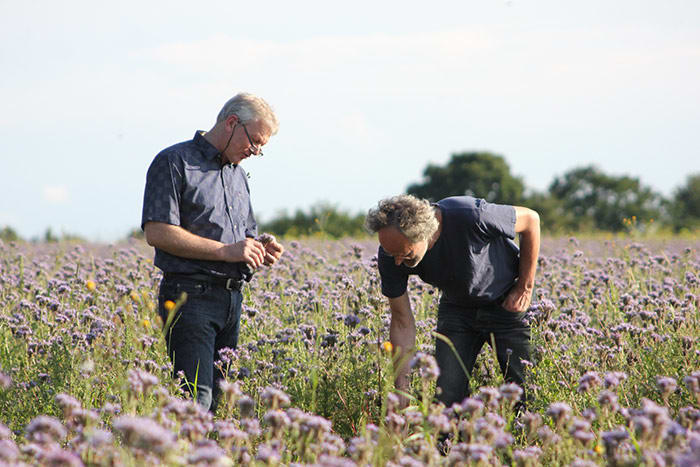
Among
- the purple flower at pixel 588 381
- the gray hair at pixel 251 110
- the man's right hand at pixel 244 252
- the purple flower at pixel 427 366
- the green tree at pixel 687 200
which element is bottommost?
the green tree at pixel 687 200

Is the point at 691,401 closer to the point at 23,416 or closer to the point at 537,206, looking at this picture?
the point at 23,416

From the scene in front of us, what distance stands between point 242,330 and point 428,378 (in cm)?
294

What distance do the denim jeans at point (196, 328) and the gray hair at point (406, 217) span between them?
1013mm

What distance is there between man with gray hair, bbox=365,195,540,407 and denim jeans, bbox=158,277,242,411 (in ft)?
3.34

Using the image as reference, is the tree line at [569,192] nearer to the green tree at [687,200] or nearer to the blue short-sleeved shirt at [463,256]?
the green tree at [687,200]

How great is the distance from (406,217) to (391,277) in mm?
658

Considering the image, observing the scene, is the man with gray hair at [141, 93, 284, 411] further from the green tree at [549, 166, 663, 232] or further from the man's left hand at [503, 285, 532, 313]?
the green tree at [549, 166, 663, 232]

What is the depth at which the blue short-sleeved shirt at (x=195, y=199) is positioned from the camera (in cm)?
438

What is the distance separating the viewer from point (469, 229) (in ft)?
15.4

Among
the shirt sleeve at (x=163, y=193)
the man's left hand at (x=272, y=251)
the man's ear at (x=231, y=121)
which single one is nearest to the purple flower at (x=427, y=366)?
the man's left hand at (x=272, y=251)

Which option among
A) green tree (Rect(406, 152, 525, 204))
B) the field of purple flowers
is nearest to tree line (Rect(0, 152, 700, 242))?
green tree (Rect(406, 152, 525, 204))

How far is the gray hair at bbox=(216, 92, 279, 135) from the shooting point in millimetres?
4477

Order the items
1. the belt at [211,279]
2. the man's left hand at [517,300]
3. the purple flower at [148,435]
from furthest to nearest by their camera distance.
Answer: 1. the man's left hand at [517,300]
2. the belt at [211,279]
3. the purple flower at [148,435]

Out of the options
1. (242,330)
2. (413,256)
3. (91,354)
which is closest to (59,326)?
(91,354)
